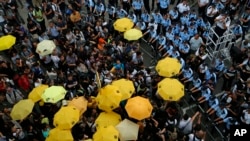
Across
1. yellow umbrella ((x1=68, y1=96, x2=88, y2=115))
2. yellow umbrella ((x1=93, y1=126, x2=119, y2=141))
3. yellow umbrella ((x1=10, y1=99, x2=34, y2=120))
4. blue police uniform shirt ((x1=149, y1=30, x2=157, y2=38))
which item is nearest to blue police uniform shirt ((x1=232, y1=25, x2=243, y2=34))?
blue police uniform shirt ((x1=149, y1=30, x2=157, y2=38))

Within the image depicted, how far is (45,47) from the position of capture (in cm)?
1342

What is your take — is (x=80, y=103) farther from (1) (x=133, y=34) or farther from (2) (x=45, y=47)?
(1) (x=133, y=34)

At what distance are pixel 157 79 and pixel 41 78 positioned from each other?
157 inches

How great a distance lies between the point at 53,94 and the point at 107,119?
6.47 ft

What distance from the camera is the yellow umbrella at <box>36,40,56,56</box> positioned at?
43.9 ft

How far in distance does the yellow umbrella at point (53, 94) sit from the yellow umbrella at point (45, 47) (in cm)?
226

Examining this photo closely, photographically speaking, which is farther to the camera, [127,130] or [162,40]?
[162,40]

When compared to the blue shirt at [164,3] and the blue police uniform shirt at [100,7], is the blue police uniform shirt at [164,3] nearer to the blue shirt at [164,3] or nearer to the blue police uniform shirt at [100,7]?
the blue shirt at [164,3]

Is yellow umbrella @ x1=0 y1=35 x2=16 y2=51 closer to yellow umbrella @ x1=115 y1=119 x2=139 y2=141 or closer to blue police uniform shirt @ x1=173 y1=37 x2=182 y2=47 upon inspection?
yellow umbrella @ x1=115 y1=119 x2=139 y2=141

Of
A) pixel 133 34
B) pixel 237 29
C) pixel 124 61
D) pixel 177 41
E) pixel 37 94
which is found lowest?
pixel 37 94

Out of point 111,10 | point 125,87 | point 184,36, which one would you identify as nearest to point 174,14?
point 184,36

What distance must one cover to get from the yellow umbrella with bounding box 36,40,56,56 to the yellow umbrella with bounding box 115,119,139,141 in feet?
15.3

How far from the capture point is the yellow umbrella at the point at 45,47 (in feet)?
43.9

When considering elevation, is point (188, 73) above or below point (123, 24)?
below
